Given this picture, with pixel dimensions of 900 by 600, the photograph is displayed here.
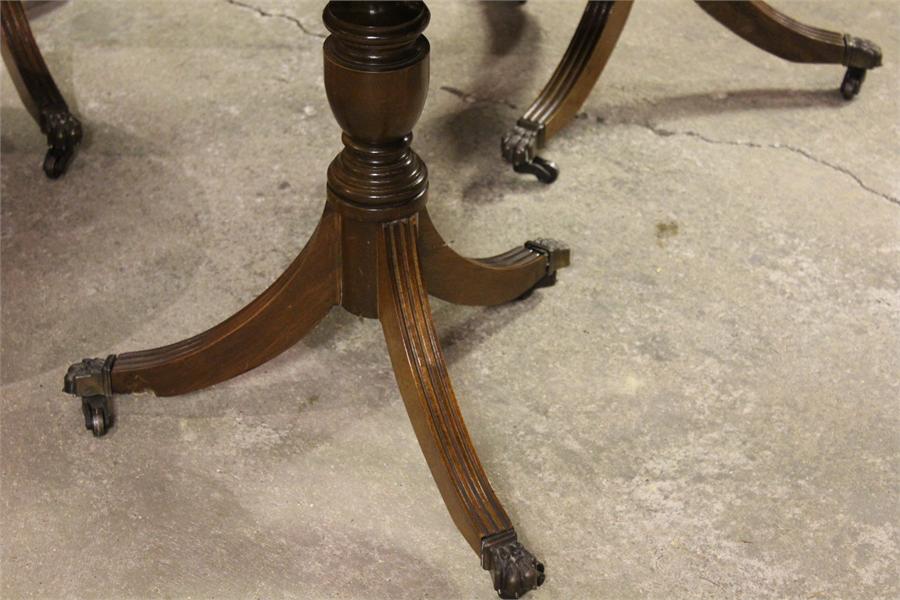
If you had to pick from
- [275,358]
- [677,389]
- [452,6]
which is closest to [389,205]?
[275,358]

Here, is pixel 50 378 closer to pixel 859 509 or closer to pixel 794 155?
pixel 859 509

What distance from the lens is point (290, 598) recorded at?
1.23 m

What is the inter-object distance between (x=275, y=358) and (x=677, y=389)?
1.86 feet

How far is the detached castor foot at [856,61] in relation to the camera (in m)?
2.07

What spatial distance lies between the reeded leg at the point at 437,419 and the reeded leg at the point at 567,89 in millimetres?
584

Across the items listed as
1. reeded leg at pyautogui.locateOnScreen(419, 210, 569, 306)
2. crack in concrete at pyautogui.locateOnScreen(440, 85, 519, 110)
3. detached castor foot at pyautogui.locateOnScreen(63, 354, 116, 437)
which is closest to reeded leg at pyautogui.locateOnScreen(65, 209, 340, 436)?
detached castor foot at pyautogui.locateOnScreen(63, 354, 116, 437)

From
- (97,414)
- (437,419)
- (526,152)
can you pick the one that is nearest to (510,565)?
(437,419)

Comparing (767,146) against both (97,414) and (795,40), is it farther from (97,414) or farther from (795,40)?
(97,414)

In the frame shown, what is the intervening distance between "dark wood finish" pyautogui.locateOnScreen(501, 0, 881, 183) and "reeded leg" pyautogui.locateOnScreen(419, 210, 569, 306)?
28 centimetres

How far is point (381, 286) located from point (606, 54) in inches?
32.7

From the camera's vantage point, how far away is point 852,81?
2107 mm

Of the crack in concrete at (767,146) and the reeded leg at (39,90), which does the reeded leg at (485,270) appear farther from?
the reeded leg at (39,90)

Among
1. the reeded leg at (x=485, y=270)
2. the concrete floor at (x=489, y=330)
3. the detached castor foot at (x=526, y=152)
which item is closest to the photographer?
the concrete floor at (x=489, y=330)

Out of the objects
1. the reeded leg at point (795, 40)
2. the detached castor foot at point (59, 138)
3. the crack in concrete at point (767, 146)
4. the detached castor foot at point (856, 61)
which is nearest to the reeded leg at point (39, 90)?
the detached castor foot at point (59, 138)
